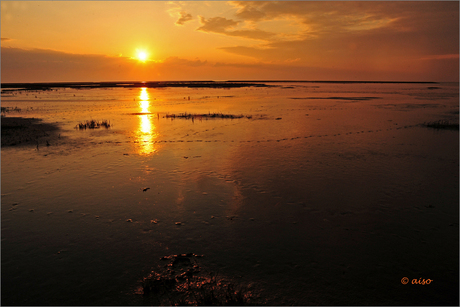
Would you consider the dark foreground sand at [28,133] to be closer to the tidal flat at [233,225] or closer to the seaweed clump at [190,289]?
the tidal flat at [233,225]

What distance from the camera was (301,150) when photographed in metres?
Answer: 17.9

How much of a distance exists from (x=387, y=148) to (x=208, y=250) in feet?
51.5

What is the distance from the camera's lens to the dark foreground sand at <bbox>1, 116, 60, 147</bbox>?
20703 millimetres

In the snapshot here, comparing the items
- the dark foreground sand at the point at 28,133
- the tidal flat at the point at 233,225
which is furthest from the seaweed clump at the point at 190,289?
the dark foreground sand at the point at 28,133

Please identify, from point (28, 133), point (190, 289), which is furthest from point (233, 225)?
point (28, 133)

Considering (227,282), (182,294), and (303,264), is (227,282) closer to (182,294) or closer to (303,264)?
(182,294)

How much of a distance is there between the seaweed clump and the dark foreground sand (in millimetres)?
18065

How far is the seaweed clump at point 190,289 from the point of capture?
5.93 metres

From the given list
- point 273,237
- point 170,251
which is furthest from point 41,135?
point 273,237

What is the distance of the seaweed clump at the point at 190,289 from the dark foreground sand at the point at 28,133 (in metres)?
18.1

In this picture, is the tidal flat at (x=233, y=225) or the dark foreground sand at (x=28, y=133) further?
the dark foreground sand at (x=28, y=133)

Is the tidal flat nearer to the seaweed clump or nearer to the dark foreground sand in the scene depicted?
the seaweed clump

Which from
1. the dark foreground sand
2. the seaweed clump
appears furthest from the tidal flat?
the dark foreground sand

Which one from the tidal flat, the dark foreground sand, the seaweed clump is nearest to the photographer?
the seaweed clump
